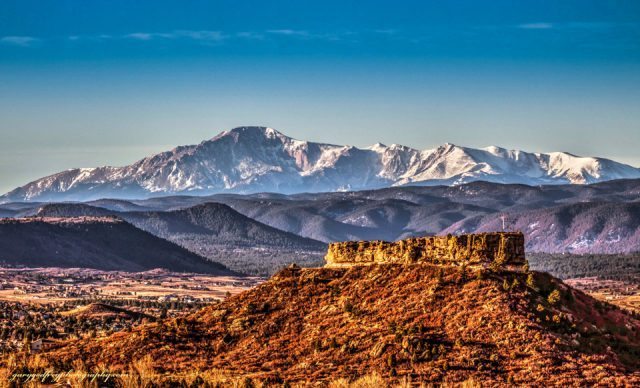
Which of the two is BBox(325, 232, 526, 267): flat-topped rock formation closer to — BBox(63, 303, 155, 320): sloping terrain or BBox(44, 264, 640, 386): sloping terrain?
BBox(44, 264, 640, 386): sloping terrain

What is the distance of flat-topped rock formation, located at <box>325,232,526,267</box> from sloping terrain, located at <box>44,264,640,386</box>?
1073 mm

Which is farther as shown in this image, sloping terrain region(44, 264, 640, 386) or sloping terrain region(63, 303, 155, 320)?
sloping terrain region(63, 303, 155, 320)

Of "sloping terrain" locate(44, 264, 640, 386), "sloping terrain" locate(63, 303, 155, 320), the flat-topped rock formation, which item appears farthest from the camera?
"sloping terrain" locate(63, 303, 155, 320)

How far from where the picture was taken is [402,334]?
52.2 m

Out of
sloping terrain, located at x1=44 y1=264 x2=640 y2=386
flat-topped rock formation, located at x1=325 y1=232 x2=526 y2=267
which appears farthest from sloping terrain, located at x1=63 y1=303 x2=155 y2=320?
flat-topped rock formation, located at x1=325 y1=232 x2=526 y2=267

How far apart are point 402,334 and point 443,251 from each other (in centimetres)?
928

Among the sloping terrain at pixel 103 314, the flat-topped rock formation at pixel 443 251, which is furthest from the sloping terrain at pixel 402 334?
the sloping terrain at pixel 103 314

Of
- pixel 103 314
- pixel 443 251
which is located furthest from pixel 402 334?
pixel 103 314

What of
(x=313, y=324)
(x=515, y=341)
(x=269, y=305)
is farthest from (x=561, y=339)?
(x=269, y=305)

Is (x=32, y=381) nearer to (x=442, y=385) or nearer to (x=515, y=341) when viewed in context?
(x=442, y=385)

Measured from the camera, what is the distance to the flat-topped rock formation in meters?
57.9

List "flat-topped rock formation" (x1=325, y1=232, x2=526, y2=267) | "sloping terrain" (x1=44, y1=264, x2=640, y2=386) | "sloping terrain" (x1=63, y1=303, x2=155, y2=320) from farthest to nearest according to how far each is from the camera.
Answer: "sloping terrain" (x1=63, y1=303, x2=155, y2=320) → "flat-topped rock formation" (x1=325, y1=232, x2=526, y2=267) → "sloping terrain" (x1=44, y1=264, x2=640, y2=386)

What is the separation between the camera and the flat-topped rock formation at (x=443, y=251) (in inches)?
2279

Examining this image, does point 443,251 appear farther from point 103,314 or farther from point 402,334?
point 103,314
